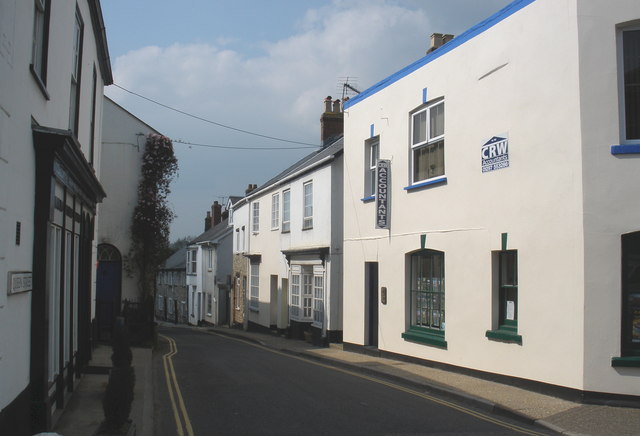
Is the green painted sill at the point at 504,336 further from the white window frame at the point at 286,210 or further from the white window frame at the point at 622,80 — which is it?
the white window frame at the point at 286,210

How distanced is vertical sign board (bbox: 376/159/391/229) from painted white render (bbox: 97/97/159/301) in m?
9.22

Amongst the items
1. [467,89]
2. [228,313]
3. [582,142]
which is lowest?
[228,313]

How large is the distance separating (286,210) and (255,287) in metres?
6.44

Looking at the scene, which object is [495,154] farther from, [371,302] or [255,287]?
[255,287]

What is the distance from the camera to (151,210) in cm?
2109

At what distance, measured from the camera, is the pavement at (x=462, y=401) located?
832cm

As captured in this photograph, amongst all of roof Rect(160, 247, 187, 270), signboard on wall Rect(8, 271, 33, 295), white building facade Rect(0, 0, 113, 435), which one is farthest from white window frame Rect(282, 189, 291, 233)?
roof Rect(160, 247, 187, 270)

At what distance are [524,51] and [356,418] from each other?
709 centimetres

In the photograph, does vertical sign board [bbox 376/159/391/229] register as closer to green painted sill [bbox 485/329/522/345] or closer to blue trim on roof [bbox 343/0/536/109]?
blue trim on roof [bbox 343/0/536/109]

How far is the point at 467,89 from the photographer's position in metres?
13.0

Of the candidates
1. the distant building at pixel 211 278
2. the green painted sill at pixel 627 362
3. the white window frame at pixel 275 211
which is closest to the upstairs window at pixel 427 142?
the green painted sill at pixel 627 362

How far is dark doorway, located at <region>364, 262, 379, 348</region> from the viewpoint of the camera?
57.1ft

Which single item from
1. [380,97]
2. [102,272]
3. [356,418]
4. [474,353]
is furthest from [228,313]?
[356,418]

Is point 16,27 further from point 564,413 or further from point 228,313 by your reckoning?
point 228,313
